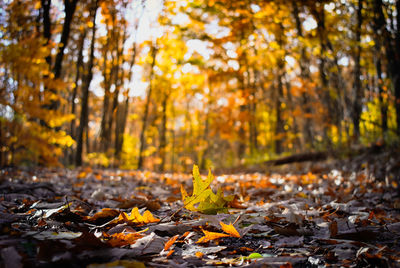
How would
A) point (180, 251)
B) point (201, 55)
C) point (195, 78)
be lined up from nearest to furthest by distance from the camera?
point (180, 251), point (201, 55), point (195, 78)

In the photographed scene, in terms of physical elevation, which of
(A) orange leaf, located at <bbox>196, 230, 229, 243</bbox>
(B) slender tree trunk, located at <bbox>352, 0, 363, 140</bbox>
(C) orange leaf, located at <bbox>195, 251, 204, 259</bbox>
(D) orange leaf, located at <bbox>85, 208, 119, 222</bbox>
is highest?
(B) slender tree trunk, located at <bbox>352, 0, 363, 140</bbox>

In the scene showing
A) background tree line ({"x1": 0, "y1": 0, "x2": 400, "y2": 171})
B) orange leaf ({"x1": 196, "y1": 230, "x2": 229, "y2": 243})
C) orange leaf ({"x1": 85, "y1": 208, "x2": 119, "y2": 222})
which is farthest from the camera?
background tree line ({"x1": 0, "y1": 0, "x2": 400, "y2": 171})

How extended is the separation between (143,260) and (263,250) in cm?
49

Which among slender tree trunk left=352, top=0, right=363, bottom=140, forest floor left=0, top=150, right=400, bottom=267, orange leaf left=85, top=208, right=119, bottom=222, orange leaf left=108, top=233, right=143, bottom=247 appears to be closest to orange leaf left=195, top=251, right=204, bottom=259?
forest floor left=0, top=150, right=400, bottom=267

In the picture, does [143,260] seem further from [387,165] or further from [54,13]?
[54,13]

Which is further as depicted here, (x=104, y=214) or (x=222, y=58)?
(x=222, y=58)

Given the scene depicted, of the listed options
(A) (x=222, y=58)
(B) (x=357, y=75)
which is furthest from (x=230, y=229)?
(A) (x=222, y=58)

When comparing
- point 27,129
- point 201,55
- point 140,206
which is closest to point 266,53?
point 201,55

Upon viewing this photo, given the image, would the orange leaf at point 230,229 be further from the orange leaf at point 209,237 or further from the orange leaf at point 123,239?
the orange leaf at point 123,239

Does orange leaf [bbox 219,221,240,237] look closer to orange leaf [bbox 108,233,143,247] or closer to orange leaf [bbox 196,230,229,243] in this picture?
orange leaf [bbox 196,230,229,243]

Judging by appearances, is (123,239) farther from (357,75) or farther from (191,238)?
(357,75)

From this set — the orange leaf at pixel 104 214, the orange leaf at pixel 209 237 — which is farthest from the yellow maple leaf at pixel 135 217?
the orange leaf at pixel 209 237

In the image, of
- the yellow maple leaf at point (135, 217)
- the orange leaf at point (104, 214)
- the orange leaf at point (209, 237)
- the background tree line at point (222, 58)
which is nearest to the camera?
the orange leaf at point (209, 237)

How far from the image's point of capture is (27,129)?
5492mm
